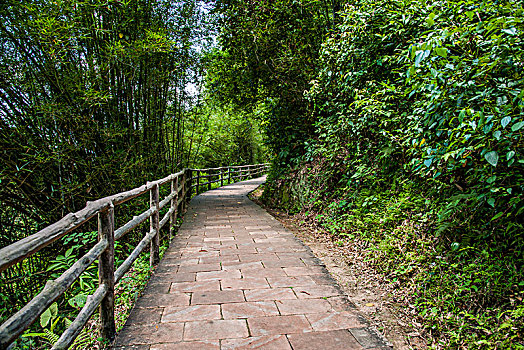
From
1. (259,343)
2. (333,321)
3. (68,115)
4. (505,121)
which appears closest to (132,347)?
(259,343)

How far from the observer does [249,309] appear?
271cm

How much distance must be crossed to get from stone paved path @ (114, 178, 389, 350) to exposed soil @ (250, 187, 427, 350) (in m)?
0.13

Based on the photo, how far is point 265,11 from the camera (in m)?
6.57

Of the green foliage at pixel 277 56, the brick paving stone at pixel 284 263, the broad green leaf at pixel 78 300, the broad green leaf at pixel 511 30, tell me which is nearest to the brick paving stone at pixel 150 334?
the broad green leaf at pixel 78 300

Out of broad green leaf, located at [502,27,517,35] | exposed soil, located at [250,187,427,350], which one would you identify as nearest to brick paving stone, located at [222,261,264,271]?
exposed soil, located at [250,187,427,350]

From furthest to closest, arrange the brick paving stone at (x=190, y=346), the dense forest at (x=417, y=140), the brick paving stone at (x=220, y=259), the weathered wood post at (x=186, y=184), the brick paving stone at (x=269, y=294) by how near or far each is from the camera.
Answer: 1. the weathered wood post at (x=186, y=184)
2. the brick paving stone at (x=220, y=259)
3. the brick paving stone at (x=269, y=294)
4. the dense forest at (x=417, y=140)
5. the brick paving stone at (x=190, y=346)

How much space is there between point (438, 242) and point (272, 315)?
5.66 feet

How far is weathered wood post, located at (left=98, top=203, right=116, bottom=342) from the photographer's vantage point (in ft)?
7.55

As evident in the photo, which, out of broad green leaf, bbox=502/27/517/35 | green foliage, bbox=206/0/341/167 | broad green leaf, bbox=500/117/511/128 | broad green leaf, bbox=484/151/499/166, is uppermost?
green foliage, bbox=206/0/341/167

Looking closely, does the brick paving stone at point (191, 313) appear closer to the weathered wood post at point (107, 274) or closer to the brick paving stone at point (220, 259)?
the weathered wood post at point (107, 274)

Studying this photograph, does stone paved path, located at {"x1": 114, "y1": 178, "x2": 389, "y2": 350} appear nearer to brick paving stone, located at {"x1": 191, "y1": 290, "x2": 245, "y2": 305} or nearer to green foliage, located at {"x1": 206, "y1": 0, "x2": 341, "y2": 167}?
brick paving stone, located at {"x1": 191, "y1": 290, "x2": 245, "y2": 305}

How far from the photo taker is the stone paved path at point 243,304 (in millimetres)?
2254

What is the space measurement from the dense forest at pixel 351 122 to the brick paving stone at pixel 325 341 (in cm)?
58

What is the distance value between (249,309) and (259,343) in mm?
512
